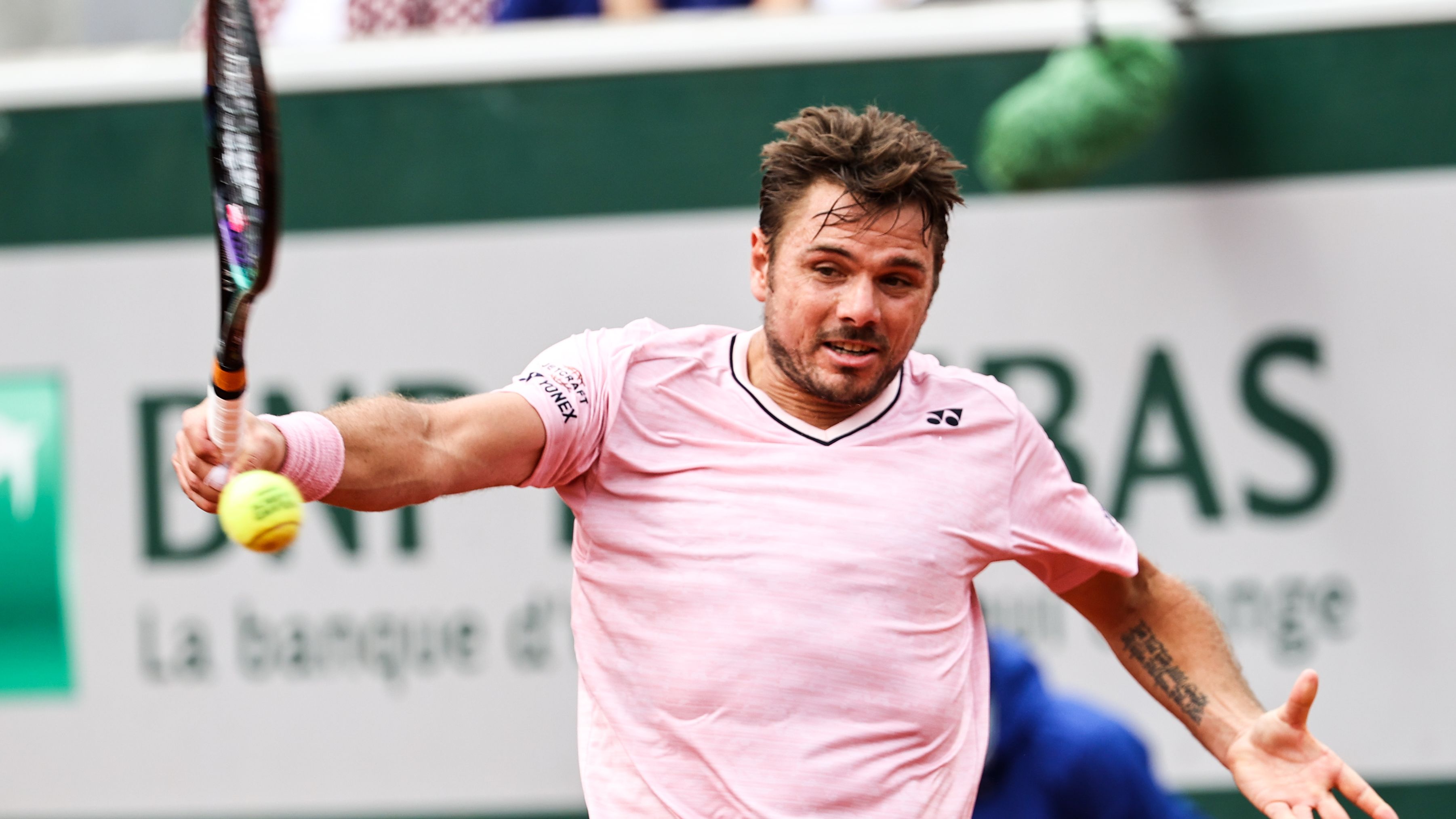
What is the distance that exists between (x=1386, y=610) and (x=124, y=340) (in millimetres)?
3578

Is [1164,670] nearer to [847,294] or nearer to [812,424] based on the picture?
[812,424]

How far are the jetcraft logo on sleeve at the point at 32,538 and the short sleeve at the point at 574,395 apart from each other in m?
2.73

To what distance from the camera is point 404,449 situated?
2.09 m

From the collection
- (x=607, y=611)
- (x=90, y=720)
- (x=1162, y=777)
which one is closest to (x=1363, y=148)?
(x=1162, y=777)

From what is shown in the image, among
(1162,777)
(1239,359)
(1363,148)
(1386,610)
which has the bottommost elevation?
(1162,777)

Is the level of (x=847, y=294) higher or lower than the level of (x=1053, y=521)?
higher

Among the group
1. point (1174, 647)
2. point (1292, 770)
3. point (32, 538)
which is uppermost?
point (1174, 647)

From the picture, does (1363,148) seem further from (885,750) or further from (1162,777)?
(885,750)

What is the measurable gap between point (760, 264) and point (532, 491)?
2.05m

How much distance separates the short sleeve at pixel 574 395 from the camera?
2268 mm

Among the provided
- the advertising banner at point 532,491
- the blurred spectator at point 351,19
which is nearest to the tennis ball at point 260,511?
the advertising banner at point 532,491

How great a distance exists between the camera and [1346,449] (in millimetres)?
4316

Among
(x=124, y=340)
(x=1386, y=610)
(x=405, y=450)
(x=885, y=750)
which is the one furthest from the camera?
(x=124, y=340)

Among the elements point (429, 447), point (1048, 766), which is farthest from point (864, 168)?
point (1048, 766)
